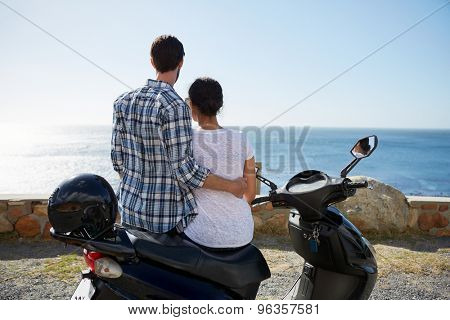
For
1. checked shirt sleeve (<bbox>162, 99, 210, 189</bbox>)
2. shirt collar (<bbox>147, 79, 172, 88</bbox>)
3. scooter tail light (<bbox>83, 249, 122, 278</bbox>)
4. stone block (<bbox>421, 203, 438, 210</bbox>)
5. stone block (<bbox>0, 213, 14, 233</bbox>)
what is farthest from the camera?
stone block (<bbox>421, 203, 438, 210</bbox>)

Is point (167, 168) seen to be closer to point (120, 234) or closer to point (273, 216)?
Answer: point (120, 234)

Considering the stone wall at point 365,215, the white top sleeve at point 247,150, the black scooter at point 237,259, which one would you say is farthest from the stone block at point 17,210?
the white top sleeve at point 247,150

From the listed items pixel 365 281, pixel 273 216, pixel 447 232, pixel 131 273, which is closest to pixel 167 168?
pixel 131 273

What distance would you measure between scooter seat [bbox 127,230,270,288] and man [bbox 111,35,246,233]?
Answer: 6.3 inches

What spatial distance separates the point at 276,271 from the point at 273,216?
126cm

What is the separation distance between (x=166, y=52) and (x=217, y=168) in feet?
2.01

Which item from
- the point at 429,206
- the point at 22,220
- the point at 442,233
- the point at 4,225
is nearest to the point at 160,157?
the point at 22,220

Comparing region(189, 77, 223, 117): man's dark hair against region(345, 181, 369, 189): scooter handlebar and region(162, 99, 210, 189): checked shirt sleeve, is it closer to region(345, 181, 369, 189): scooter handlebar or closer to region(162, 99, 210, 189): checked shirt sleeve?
region(162, 99, 210, 189): checked shirt sleeve

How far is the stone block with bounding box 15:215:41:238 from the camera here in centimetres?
541

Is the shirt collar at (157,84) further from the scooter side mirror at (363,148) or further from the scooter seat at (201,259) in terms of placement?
the scooter side mirror at (363,148)

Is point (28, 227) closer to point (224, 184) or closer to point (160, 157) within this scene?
point (160, 157)

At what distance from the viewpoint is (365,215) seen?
18.8ft

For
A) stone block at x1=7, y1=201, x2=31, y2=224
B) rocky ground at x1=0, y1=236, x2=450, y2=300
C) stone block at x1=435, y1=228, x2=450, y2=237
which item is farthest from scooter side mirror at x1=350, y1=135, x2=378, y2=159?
stone block at x1=7, y1=201, x2=31, y2=224

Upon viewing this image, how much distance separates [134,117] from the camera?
84.0 inches
